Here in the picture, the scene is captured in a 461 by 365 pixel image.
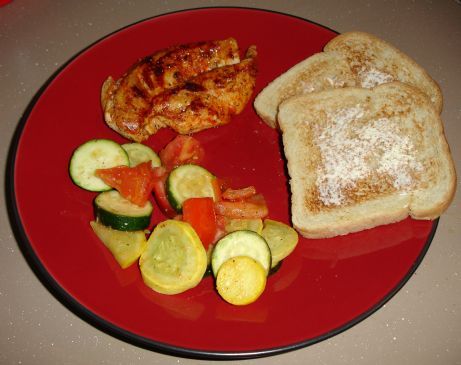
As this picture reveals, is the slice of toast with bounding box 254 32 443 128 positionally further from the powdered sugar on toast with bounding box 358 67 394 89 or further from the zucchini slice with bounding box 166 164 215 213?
the zucchini slice with bounding box 166 164 215 213

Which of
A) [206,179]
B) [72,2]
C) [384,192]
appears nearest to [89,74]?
[206,179]

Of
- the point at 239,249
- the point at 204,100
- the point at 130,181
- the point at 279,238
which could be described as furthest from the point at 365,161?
the point at 130,181

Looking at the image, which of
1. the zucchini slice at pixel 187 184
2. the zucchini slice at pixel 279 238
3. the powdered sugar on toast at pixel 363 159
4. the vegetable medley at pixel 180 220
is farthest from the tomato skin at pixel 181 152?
the powdered sugar on toast at pixel 363 159

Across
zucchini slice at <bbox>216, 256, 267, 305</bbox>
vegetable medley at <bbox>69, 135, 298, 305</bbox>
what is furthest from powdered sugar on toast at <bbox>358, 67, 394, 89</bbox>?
zucchini slice at <bbox>216, 256, 267, 305</bbox>

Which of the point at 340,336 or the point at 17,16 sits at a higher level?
the point at 17,16

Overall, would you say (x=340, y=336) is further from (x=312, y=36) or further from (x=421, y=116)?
(x=312, y=36)
